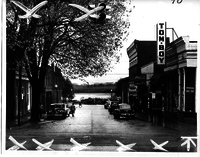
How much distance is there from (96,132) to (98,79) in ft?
3.43

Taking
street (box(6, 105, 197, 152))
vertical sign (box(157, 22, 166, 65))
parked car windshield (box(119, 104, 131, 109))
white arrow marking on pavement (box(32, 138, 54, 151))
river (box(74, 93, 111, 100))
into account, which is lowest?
white arrow marking on pavement (box(32, 138, 54, 151))

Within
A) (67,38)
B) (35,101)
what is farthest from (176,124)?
(35,101)

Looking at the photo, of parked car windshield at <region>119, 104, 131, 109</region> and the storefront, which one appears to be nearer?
the storefront

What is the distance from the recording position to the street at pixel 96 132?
8.21 metres

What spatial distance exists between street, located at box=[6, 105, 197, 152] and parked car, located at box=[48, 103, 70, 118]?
127 mm

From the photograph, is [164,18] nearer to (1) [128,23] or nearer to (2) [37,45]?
(1) [128,23]

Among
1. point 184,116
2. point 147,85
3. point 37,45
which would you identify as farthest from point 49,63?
point 184,116

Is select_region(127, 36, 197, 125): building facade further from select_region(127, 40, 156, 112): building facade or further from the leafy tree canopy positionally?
the leafy tree canopy

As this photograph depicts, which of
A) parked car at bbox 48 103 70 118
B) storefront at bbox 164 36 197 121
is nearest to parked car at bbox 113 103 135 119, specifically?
storefront at bbox 164 36 197 121

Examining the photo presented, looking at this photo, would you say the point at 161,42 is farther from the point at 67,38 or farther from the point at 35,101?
the point at 35,101

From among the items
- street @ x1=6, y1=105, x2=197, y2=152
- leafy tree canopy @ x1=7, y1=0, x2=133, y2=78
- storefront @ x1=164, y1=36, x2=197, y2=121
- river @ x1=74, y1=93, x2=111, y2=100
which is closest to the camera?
storefront @ x1=164, y1=36, x2=197, y2=121

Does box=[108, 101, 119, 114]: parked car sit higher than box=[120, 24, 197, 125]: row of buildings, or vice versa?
box=[120, 24, 197, 125]: row of buildings

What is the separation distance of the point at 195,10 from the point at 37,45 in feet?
10.5

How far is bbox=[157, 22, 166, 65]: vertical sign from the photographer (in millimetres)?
8188
